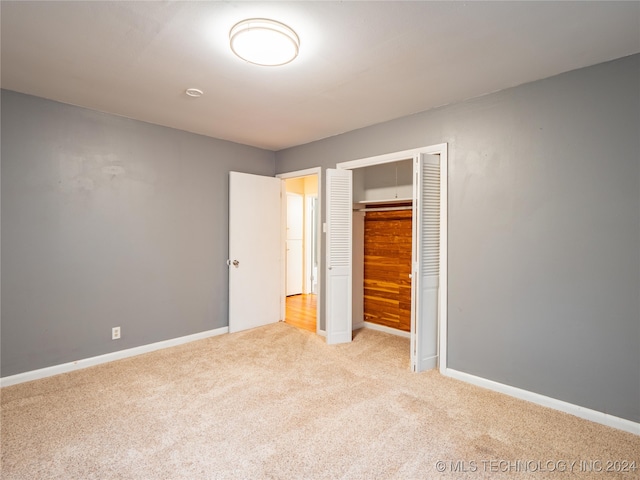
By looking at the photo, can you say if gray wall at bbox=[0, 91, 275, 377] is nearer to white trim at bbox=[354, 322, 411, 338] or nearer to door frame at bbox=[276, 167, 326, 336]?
door frame at bbox=[276, 167, 326, 336]

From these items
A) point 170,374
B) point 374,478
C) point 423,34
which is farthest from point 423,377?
point 423,34

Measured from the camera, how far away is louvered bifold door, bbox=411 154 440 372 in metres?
3.08

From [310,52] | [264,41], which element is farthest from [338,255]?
[264,41]

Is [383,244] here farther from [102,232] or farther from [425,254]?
[102,232]

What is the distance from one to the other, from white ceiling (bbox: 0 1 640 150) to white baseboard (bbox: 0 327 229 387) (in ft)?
8.01

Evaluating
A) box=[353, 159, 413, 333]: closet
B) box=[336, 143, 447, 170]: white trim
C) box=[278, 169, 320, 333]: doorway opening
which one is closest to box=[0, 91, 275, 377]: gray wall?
box=[336, 143, 447, 170]: white trim

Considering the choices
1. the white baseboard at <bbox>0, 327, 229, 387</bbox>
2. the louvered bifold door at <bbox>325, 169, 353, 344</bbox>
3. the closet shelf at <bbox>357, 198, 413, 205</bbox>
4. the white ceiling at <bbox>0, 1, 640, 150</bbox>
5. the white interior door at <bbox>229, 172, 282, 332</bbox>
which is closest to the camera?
the white ceiling at <bbox>0, 1, 640, 150</bbox>

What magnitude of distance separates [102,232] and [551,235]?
13.2ft

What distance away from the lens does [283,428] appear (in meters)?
2.20

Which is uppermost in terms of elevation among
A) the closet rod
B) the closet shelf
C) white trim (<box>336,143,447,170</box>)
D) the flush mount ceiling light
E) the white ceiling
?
the white ceiling

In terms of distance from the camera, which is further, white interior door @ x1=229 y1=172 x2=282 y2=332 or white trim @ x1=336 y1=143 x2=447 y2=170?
white interior door @ x1=229 y1=172 x2=282 y2=332

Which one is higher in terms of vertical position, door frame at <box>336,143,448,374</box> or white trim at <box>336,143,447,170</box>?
white trim at <box>336,143,447,170</box>

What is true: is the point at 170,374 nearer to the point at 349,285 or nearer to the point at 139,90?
the point at 349,285

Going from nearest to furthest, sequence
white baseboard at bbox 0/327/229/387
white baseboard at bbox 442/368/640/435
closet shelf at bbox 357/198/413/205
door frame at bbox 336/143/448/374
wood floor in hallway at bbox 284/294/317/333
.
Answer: white baseboard at bbox 442/368/640/435
white baseboard at bbox 0/327/229/387
door frame at bbox 336/143/448/374
closet shelf at bbox 357/198/413/205
wood floor in hallway at bbox 284/294/317/333
